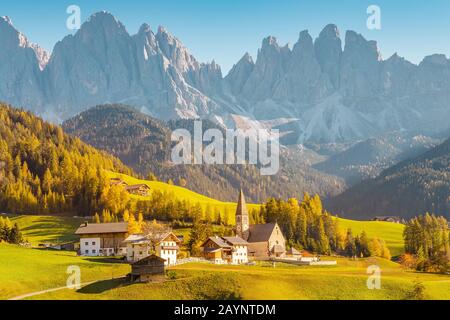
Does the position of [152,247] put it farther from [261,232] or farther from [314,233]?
[314,233]

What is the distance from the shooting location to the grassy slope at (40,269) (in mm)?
93375

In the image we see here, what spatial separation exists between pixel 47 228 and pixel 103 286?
8033 cm

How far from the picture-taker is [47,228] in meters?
170

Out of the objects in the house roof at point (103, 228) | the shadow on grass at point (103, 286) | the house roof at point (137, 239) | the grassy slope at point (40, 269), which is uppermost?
the house roof at point (103, 228)

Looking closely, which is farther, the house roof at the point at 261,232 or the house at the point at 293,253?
the house roof at the point at 261,232

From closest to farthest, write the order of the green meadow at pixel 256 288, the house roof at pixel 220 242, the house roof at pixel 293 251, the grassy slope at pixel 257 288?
the green meadow at pixel 256 288 < the grassy slope at pixel 257 288 < the house roof at pixel 220 242 < the house roof at pixel 293 251

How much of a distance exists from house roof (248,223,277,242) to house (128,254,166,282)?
2299 inches

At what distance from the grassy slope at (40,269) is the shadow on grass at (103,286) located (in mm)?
4490

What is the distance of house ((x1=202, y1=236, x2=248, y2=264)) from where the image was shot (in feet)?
449

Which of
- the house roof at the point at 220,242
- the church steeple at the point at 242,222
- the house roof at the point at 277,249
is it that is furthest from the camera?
the church steeple at the point at 242,222

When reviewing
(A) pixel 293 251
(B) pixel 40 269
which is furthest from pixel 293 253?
(B) pixel 40 269

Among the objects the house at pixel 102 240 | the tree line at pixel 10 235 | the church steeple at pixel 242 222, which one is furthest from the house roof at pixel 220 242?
the tree line at pixel 10 235

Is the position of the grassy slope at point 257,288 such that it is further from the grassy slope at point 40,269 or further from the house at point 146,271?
the grassy slope at point 40,269
